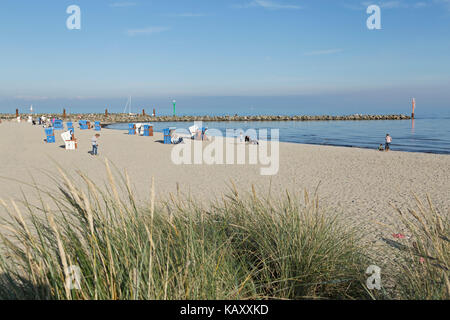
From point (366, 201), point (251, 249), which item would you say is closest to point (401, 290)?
point (251, 249)

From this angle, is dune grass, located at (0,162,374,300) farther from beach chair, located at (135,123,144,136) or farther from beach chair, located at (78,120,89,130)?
beach chair, located at (78,120,89,130)

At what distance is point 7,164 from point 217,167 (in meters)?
9.06

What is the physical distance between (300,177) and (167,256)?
33.1 ft

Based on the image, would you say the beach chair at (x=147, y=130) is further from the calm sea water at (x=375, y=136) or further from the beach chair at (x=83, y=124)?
the calm sea water at (x=375, y=136)

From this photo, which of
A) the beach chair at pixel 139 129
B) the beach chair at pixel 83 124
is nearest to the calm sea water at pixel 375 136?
the beach chair at pixel 83 124

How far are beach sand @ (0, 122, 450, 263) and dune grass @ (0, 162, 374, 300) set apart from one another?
2.65m

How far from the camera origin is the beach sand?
7.82 meters

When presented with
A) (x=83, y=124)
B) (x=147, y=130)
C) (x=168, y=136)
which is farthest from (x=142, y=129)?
(x=83, y=124)

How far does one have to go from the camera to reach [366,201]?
8359 mm

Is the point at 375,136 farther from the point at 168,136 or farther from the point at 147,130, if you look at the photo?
the point at 147,130

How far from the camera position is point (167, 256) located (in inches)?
85.6

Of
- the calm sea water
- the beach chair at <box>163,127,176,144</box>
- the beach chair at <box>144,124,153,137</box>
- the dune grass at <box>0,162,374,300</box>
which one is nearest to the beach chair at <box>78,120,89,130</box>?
the calm sea water

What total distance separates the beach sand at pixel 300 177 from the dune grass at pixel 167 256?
2647 millimetres
